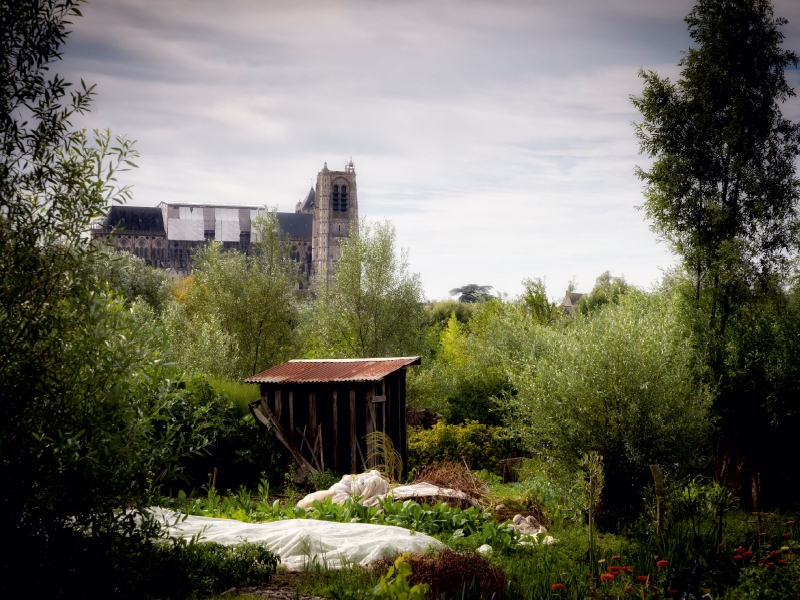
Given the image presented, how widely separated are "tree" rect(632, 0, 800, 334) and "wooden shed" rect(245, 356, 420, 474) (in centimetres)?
750

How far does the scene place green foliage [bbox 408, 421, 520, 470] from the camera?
20.2 meters

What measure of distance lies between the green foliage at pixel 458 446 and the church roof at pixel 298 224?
87.4 metres

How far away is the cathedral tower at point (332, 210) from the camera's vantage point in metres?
100

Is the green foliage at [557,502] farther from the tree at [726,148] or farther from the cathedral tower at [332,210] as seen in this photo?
the cathedral tower at [332,210]

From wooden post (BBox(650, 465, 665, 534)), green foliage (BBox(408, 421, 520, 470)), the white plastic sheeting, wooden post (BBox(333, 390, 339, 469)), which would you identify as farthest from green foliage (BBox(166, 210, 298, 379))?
wooden post (BBox(650, 465, 665, 534))

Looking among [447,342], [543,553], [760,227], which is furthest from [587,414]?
[447,342]

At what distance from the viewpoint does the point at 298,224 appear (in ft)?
360

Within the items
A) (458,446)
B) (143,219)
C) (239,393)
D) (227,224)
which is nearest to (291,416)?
(239,393)

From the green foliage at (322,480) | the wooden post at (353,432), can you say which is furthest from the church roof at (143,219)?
the green foliage at (322,480)

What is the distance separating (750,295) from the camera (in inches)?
619

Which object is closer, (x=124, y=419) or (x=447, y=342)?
(x=124, y=419)

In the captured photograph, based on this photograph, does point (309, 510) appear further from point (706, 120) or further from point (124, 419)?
point (706, 120)

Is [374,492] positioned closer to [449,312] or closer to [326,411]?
[326,411]

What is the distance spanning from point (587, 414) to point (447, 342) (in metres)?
31.0
